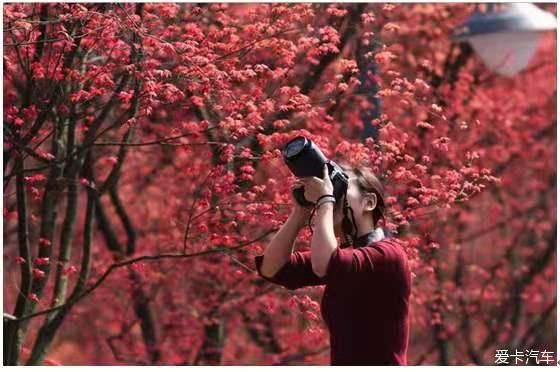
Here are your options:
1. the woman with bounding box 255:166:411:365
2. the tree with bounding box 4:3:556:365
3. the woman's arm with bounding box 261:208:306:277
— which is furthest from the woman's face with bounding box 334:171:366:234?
the tree with bounding box 4:3:556:365

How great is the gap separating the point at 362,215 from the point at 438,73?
7.21 metres

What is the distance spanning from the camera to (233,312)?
38.9 feet

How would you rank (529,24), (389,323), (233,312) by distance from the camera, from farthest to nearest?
(233,312), (529,24), (389,323)

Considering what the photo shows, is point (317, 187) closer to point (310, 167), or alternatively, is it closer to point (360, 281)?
point (310, 167)

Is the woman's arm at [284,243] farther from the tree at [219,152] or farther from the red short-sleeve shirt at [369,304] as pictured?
the tree at [219,152]

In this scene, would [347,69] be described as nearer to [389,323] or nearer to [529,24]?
[529,24]

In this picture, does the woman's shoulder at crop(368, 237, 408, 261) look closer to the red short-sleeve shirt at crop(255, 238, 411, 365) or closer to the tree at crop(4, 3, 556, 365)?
the red short-sleeve shirt at crop(255, 238, 411, 365)

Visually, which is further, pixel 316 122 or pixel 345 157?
pixel 316 122

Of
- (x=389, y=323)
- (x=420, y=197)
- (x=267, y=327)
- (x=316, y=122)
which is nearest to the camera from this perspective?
(x=389, y=323)

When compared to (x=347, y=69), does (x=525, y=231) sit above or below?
below

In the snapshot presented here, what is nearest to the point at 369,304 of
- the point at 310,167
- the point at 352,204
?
the point at 352,204

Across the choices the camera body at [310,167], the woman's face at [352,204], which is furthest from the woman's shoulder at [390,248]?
the camera body at [310,167]

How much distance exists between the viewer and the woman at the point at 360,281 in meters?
4.90

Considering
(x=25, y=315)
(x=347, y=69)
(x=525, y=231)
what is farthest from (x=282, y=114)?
(x=525, y=231)
